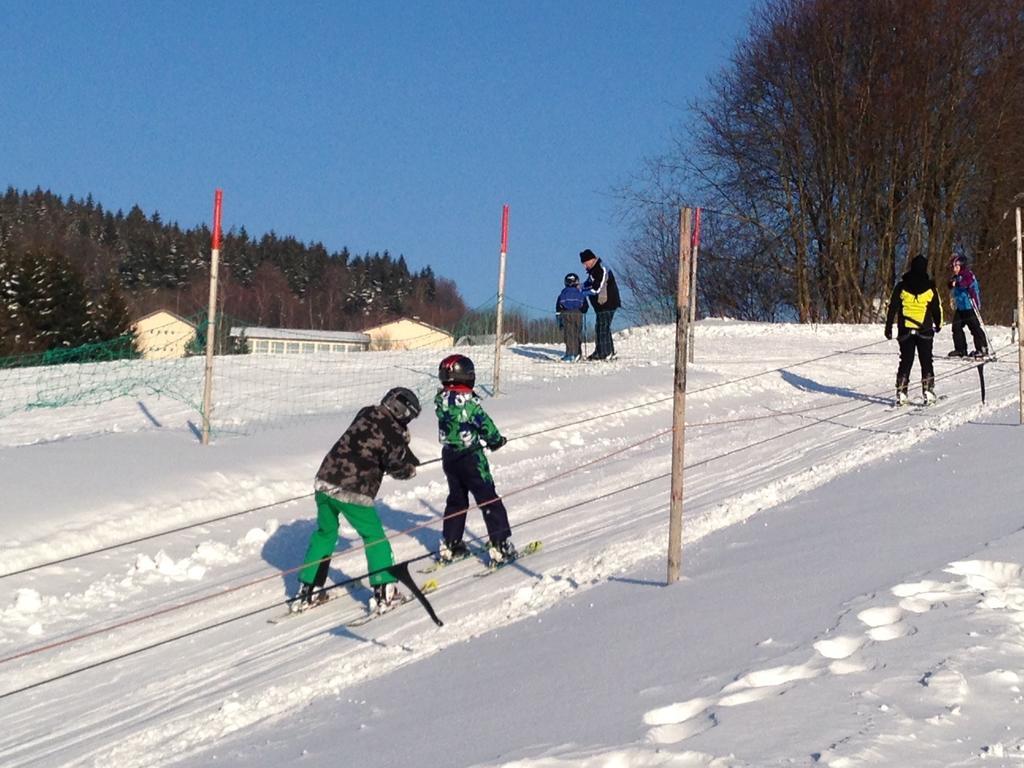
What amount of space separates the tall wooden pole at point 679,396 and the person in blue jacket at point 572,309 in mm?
11615

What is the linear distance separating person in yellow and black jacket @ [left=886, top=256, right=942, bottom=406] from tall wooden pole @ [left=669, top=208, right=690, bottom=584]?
8448 millimetres

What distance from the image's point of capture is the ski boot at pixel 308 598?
8.62 m

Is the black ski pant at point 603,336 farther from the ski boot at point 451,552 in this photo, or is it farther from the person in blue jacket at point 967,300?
the ski boot at point 451,552

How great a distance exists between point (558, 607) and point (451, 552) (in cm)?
202

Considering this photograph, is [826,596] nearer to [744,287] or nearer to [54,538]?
[54,538]

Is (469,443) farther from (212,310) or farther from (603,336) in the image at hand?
(603,336)

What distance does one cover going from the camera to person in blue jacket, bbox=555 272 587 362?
752 inches

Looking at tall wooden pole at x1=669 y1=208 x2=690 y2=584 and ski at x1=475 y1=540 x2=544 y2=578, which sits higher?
tall wooden pole at x1=669 y1=208 x2=690 y2=584

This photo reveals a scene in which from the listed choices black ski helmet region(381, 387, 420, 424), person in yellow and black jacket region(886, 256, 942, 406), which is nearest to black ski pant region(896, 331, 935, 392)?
person in yellow and black jacket region(886, 256, 942, 406)

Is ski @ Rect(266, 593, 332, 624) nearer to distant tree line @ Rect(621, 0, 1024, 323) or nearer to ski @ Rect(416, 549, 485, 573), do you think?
ski @ Rect(416, 549, 485, 573)

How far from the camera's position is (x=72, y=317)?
196 ft

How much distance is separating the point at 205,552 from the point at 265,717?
402cm

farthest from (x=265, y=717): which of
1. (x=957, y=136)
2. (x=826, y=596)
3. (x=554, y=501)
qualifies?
(x=957, y=136)

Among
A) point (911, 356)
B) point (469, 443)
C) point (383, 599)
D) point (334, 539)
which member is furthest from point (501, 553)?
point (911, 356)
